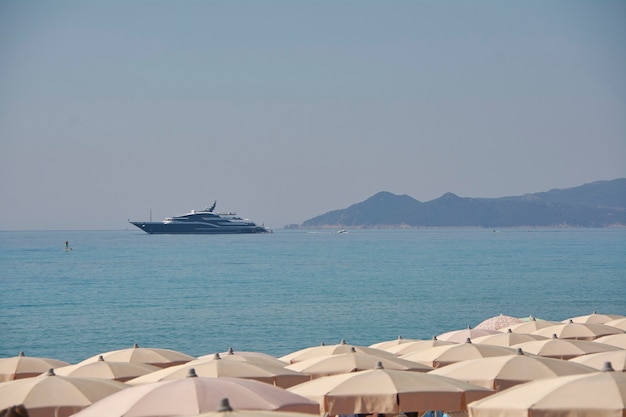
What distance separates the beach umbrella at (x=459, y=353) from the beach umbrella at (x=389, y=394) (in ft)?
11.5

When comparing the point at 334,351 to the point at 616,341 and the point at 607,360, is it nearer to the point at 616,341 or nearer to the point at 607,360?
the point at 607,360

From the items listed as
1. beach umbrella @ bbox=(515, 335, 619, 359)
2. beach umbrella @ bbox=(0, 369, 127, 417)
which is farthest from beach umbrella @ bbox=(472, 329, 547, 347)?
beach umbrella @ bbox=(0, 369, 127, 417)

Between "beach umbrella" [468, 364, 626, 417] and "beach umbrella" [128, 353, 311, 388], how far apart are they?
351 centimetres

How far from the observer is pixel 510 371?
33.4ft

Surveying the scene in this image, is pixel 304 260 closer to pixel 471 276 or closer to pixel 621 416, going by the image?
pixel 471 276

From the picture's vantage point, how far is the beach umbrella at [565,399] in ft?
24.1

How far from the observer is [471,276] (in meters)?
72.1

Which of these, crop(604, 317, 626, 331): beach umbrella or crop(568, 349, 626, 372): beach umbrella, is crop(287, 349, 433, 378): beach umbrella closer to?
crop(568, 349, 626, 372): beach umbrella

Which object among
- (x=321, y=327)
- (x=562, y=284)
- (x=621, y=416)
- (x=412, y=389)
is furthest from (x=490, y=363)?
(x=562, y=284)

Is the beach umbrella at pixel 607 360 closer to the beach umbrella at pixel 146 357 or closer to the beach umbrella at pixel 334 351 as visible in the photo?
the beach umbrella at pixel 334 351

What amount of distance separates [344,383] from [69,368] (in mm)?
4965

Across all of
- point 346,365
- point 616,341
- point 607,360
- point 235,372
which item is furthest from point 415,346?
point 235,372

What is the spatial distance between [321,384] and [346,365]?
7.67 ft

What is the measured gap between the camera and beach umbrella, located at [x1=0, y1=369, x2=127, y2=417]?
29.5 ft
